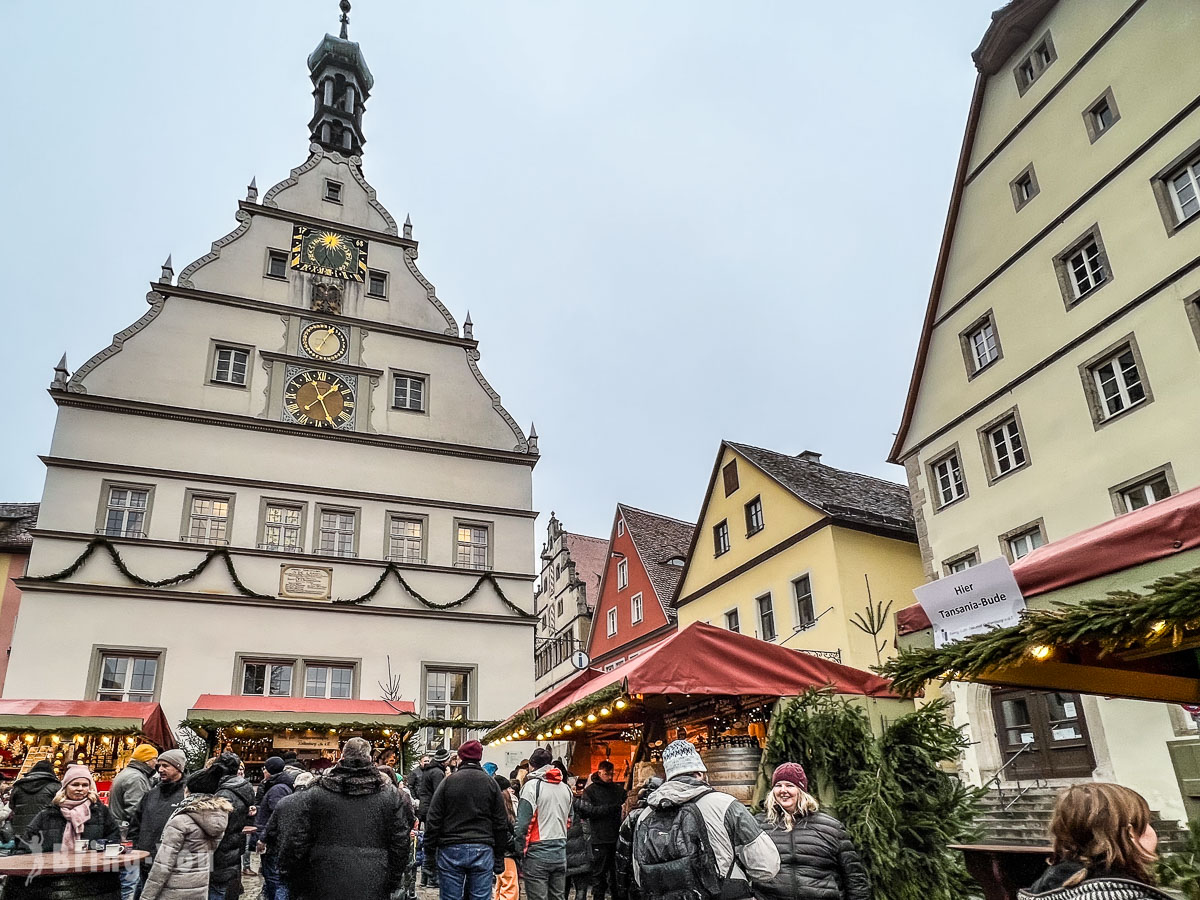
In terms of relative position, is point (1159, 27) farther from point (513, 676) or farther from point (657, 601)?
point (657, 601)

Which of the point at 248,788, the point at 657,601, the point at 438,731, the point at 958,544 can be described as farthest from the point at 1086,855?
the point at 657,601

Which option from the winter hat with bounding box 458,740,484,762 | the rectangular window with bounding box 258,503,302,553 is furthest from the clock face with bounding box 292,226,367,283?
the winter hat with bounding box 458,740,484,762

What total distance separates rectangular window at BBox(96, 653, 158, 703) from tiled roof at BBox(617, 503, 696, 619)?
1711 centimetres

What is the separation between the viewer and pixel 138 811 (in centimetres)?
793

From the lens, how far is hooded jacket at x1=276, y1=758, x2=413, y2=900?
17.5 feet

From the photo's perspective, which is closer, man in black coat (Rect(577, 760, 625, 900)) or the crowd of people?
the crowd of people

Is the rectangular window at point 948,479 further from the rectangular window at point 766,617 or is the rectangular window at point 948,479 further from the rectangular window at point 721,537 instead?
the rectangular window at point 721,537

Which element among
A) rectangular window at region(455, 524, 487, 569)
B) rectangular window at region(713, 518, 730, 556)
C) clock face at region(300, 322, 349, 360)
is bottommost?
rectangular window at region(455, 524, 487, 569)

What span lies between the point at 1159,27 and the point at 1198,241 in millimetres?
4467

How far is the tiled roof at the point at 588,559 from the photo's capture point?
40.2 metres

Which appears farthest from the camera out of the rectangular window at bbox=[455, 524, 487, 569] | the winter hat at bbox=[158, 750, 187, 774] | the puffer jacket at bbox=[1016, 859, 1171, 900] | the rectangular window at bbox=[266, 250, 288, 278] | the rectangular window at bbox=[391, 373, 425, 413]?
the rectangular window at bbox=[391, 373, 425, 413]

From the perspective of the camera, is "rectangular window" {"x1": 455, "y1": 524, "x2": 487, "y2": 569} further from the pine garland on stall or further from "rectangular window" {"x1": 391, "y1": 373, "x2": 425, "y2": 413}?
the pine garland on stall

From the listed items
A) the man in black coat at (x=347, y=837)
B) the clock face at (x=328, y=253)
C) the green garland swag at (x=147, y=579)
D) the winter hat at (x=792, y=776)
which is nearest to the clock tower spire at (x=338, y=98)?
the clock face at (x=328, y=253)

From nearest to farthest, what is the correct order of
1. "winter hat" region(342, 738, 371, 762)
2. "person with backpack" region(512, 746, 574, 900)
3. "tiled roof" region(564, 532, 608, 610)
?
"winter hat" region(342, 738, 371, 762)
"person with backpack" region(512, 746, 574, 900)
"tiled roof" region(564, 532, 608, 610)
